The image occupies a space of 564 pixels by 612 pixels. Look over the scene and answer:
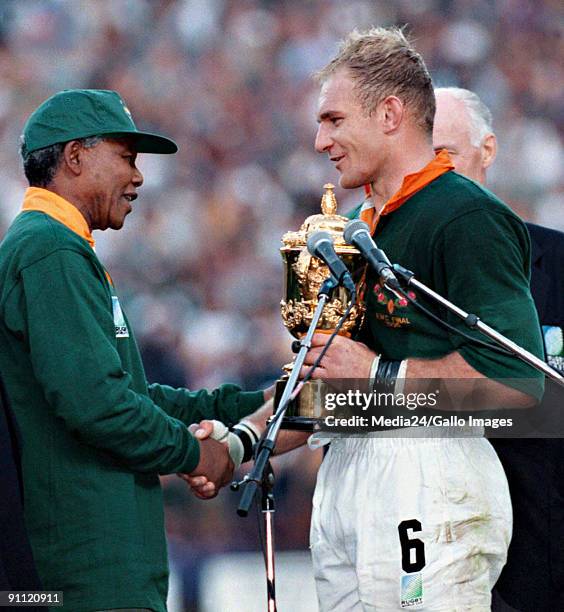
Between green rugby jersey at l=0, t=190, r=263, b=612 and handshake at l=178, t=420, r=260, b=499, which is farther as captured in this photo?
handshake at l=178, t=420, r=260, b=499

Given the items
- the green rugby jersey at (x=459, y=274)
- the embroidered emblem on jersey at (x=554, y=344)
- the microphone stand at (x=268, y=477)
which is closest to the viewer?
the microphone stand at (x=268, y=477)

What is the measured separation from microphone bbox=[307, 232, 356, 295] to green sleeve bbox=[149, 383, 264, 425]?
44.7 inches

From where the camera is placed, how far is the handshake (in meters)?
3.12

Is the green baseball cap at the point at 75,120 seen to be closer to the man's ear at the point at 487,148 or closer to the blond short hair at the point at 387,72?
the blond short hair at the point at 387,72

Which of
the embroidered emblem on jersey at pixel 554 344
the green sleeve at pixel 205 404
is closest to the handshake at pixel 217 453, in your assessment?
the green sleeve at pixel 205 404

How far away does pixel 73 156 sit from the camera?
3.03 meters

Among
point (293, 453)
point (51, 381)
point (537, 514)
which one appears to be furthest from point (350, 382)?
point (293, 453)

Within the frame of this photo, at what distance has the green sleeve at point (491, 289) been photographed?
259 cm

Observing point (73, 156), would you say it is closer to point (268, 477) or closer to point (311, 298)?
point (311, 298)

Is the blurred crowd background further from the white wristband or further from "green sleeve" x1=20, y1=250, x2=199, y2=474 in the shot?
"green sleeve" x1=20, y1=250, x2=199, y2=474

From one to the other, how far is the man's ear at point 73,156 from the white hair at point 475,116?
5.46 ft

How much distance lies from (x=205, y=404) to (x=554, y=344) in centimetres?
118

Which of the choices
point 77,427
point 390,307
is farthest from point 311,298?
point 77,427

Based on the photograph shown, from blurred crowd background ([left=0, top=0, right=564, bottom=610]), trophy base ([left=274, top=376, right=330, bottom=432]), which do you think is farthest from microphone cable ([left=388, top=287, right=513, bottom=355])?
blurred crowd background ([left=0, top=0, right=564, bottom=610])
